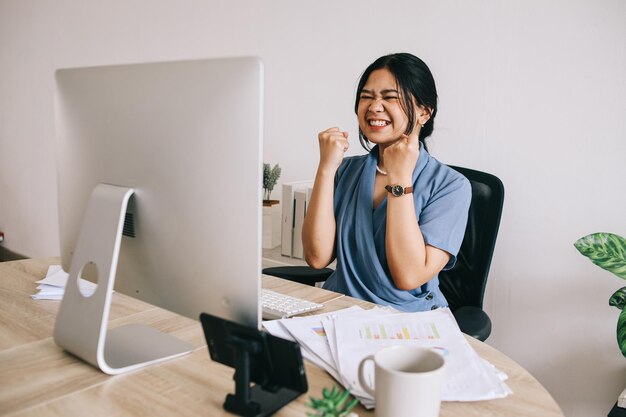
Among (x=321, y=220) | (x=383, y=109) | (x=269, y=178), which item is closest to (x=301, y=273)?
(x=321, y=220)

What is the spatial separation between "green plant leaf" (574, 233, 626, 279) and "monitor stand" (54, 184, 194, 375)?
1022 millimetres

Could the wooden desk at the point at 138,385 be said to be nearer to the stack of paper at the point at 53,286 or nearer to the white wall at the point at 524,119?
the stack of paper at the point at 53,286

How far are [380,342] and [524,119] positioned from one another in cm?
117

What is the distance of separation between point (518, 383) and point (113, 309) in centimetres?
85

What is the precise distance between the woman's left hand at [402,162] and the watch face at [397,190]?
0.02 m

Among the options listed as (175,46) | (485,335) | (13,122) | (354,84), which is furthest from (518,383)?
(13,122)

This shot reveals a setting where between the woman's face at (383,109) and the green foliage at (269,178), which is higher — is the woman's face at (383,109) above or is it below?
above

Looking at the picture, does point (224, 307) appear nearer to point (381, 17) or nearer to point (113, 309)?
point (113, 309)

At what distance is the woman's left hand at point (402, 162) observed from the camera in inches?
55.1

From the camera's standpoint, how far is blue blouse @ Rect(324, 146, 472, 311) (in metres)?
1.42

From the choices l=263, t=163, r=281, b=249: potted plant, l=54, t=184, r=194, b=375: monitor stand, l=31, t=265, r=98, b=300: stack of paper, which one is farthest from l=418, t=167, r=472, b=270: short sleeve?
l=263, t=163, r=281, b=249: potted plant

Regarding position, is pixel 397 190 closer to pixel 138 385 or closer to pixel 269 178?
pixel 138 385

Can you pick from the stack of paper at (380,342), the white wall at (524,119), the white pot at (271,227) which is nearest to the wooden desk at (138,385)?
the stack of paper at (380,342)

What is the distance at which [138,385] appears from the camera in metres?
0.84
